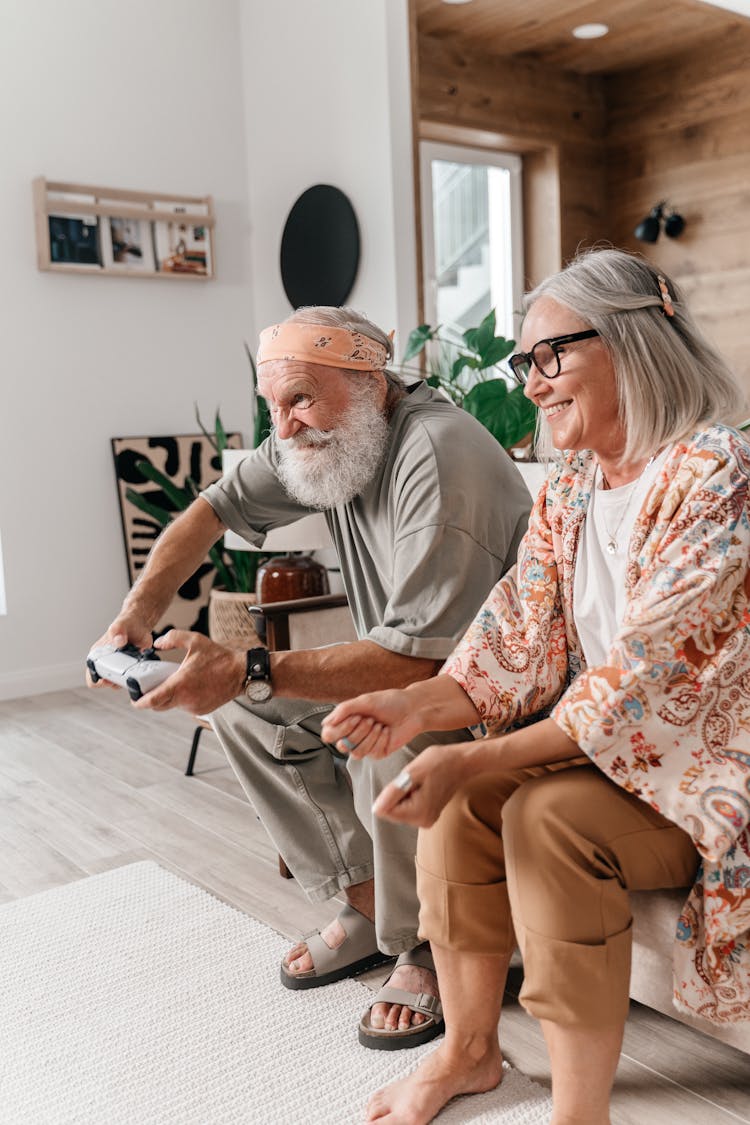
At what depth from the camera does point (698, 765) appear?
4.36 ft

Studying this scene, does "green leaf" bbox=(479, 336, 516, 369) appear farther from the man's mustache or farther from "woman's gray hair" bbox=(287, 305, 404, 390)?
the man's mustache

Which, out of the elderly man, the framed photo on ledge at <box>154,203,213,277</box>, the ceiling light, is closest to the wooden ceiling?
the ceiling light

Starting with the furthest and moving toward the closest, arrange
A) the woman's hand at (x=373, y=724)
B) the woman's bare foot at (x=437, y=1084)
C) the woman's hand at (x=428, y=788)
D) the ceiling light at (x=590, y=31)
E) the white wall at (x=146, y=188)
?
1. the ceiling light at (x=590, y=31)
2. the white wall at (x=146, y=188)
3. the woman's bare foot at (x=437, y=1084)
4. the woman's hand at (x=373, y=724)
5. the woman's hand at (x=428, y=788)

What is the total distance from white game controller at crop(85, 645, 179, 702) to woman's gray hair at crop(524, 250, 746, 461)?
776 millimetres

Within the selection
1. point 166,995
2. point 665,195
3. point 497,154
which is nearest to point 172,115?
point 497,154

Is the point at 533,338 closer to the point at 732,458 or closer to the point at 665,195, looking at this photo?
the point at 732,458

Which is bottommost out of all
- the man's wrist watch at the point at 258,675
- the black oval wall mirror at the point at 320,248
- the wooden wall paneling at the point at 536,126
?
the man's wrist watch at the point at 258,675

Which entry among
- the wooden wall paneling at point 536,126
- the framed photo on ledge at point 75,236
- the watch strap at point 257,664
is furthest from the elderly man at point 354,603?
the wooden wall paneling at point 536,126

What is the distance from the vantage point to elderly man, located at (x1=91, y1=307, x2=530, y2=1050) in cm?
175

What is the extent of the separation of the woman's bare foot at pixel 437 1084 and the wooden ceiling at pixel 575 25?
4217 mm

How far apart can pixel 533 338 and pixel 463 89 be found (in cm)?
415

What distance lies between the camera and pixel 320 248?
4406 mm

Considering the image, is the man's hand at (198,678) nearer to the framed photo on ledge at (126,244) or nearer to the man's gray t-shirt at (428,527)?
the man's gray t-shirt at (428,527)

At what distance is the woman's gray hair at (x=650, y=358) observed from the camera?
4.78 feet
